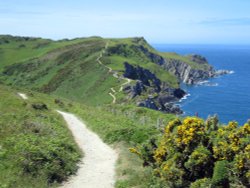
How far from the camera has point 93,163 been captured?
25.0 metres

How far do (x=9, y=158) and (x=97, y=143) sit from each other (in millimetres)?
10851

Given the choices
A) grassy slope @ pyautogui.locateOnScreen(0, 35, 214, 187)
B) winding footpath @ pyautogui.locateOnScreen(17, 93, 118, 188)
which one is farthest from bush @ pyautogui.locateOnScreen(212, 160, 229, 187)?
winding footpath @ pyautogui.locateOnScreen(17, 93, 118, 188)

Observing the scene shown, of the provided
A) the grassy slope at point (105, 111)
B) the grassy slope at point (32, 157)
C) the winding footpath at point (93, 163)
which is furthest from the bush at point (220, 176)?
the grassy slope at point (32, 157)

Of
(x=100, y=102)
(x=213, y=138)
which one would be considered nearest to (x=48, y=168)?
(x=213, y=138)

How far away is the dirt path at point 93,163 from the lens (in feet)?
67.7

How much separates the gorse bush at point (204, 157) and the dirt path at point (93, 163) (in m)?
4.05

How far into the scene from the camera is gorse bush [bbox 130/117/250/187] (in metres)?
15.9

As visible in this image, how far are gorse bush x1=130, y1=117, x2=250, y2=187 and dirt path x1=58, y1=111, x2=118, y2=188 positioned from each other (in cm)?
405

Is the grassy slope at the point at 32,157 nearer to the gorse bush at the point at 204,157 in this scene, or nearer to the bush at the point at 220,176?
the gorse bush at the point at 204,157

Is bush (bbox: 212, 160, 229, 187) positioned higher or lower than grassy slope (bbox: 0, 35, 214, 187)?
higher

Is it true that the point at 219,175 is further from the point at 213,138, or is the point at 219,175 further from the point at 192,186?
the point at 213,138

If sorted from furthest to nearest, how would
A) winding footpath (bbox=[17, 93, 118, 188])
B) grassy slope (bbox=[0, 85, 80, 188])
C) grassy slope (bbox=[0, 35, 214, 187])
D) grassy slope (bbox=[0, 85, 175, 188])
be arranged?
grassy slope (bbox=[0, 35, 214, 187]) → winding footpath (bbox=[17, 93, 118, 188]) → grassy slope (bbox=[0, 85, 175, 188]) → grassy slope (bbox=[0, 85, 80, 188])

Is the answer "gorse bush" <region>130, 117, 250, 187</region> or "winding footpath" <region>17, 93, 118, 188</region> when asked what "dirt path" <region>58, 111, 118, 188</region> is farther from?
"gorse bush" <region>130, 117, 250, 187</region>

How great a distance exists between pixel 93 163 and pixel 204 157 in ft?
33.6
